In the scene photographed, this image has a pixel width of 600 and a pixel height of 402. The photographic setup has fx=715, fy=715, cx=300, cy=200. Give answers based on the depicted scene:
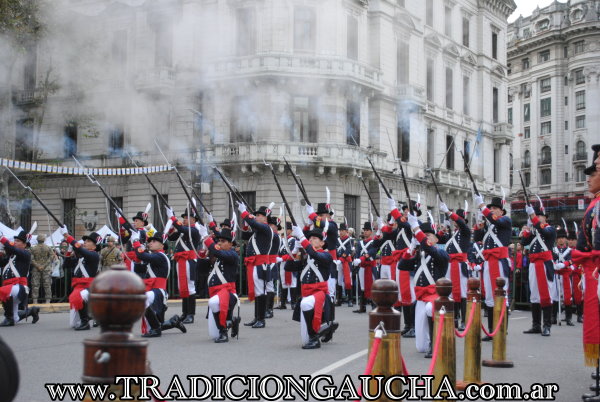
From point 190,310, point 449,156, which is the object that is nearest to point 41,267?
point 190,310

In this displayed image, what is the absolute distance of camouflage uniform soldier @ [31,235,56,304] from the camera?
16612mm

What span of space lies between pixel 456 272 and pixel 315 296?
409 cm

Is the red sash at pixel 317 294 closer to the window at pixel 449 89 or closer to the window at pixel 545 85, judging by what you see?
the window at pixel 449 89

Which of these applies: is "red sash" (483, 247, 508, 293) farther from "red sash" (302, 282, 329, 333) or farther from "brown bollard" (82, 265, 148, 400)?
"brown bollard" (82, 265, 148, 400)

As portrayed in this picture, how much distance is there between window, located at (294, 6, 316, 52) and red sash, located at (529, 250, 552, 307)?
20.6 metres

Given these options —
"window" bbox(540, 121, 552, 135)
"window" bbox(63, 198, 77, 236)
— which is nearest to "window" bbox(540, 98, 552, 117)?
"window" bbox(540, 121, 552, 135)

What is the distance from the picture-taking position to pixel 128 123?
99.1ft

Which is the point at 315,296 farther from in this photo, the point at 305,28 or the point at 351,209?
the point at 305,28

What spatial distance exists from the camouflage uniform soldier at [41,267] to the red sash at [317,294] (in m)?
8.15

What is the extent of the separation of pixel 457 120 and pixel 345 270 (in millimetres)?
25692

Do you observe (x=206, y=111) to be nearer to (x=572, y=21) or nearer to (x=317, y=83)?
(x=317, y=83)

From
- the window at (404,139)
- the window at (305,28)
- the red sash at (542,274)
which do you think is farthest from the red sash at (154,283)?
the window at (404,139)

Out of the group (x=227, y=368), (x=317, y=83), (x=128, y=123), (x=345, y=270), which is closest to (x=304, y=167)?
(x=317, y=83)

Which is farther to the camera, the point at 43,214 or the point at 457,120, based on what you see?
the point at 457,120
